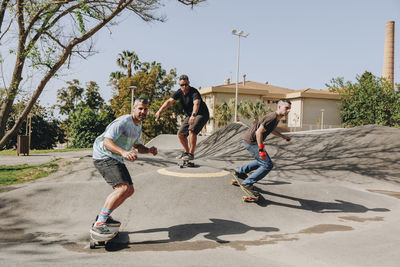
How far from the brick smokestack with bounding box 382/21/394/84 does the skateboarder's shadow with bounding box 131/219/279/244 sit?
5382 centimetres

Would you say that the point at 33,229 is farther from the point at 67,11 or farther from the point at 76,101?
the point at 76,101

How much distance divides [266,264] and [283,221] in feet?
6.21

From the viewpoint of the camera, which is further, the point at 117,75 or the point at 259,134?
the point at 117,75

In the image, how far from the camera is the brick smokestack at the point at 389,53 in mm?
47597

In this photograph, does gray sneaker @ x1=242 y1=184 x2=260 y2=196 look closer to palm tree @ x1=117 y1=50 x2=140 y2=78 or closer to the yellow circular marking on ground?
the yellow circular marking on ground

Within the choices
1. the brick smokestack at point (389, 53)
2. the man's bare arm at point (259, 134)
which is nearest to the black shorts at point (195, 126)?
the man's bare arm at point (259, 134)

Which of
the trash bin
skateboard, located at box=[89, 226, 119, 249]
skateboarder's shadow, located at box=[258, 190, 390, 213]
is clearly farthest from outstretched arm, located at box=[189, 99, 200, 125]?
the trash bin

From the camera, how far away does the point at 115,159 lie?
389 cm

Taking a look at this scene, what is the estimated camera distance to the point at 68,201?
5.53 metres

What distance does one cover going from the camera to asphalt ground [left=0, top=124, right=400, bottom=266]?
11.4ft

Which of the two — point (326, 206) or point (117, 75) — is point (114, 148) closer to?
point (326, 206)

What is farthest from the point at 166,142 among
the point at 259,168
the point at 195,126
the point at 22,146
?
the point at 259,168

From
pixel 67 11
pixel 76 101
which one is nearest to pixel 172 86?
pixel 76 101

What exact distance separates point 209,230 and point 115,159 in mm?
1861
